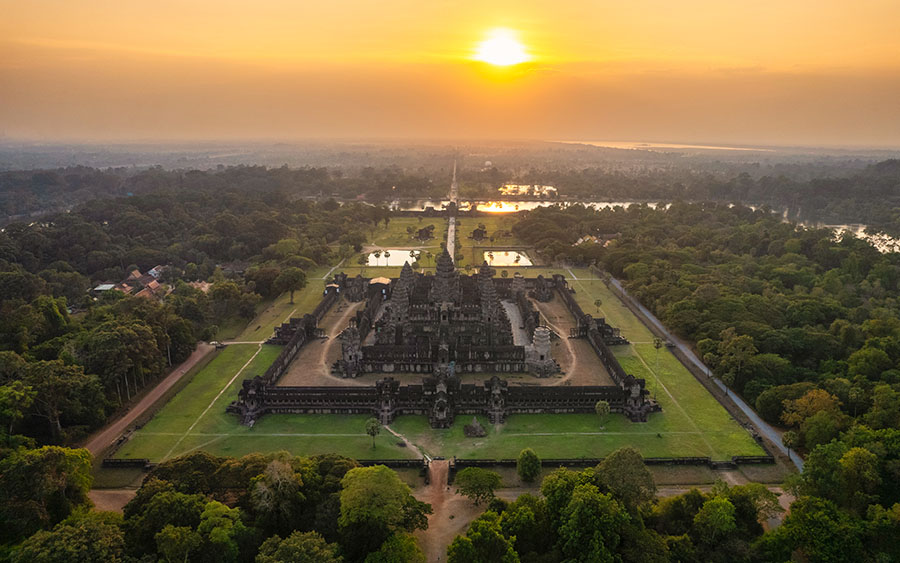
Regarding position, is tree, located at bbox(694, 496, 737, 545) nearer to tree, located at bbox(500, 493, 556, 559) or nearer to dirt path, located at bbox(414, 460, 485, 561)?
tree, located at bbox(500, 493, 556, 559)

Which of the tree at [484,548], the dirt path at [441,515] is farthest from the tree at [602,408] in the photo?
the tree at [484,548]

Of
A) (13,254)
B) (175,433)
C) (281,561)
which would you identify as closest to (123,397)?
(175,433)

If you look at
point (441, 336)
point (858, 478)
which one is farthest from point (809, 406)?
point (441, 336)

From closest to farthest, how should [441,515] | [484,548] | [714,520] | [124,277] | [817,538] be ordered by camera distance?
[484,548], [817,538], [714,520], [441,515], [124,277]

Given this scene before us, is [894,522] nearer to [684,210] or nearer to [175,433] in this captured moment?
[175,433]

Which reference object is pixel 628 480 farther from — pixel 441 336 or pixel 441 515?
pixel 441 336

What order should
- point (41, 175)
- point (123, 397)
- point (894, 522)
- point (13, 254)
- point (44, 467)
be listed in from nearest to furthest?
point (894, 522) < point (44, 467) < point (123, 397) < point (13, 254) < point (41, 175)

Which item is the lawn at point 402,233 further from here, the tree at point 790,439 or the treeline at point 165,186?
the tree at point 790,439
